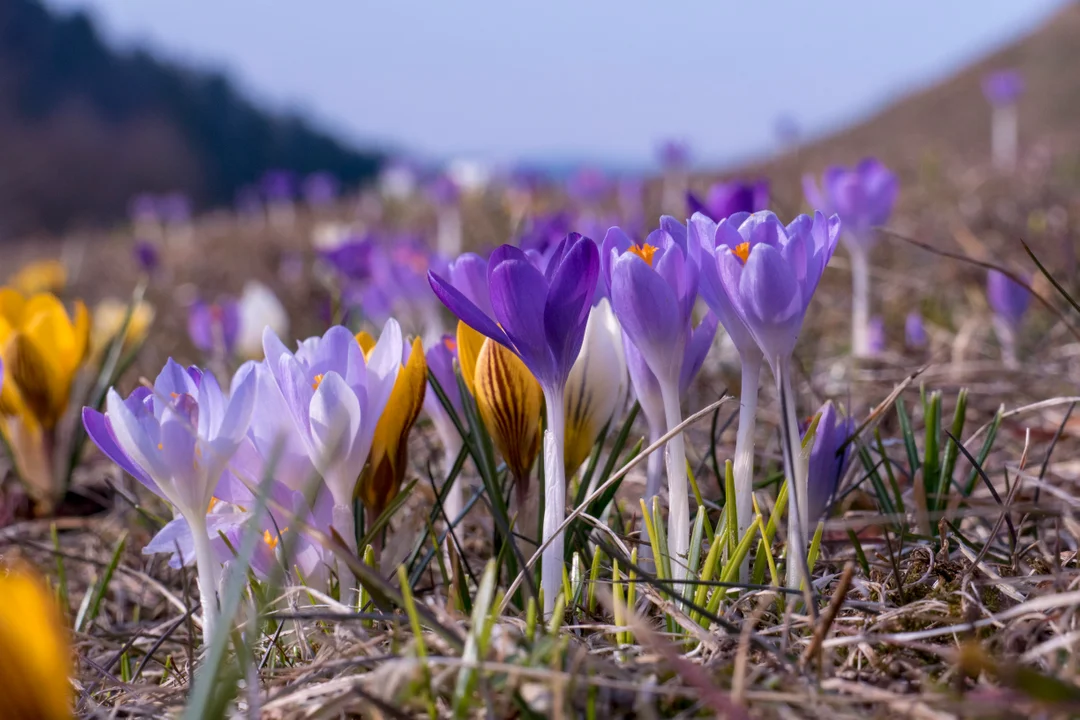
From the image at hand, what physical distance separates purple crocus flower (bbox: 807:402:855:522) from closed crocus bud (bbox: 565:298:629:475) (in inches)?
10.4

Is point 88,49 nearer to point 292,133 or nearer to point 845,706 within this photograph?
point 292,133

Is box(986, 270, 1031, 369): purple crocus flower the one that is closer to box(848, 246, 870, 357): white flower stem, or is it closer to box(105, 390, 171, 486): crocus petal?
box(848, 246, 870, 357): white flower stem

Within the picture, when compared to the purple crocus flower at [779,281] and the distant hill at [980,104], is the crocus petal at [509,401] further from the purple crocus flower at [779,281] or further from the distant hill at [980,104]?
the distant hill at [980,104]

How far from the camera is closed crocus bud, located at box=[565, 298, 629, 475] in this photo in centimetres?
110

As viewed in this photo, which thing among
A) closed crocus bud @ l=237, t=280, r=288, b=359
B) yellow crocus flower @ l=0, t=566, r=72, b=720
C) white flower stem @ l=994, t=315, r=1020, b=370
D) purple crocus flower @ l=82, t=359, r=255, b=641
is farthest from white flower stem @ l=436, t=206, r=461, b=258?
yellow crocus flower @ l=0, t=566, r=72, b=720

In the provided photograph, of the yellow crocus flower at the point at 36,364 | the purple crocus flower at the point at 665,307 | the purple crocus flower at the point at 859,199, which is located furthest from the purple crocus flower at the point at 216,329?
the purple crocus flower at the point at 665,307

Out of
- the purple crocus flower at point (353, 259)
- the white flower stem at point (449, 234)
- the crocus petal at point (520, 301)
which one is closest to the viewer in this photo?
the crocus petal at point (520, 301)

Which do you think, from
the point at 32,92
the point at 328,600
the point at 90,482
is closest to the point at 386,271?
the point at 90,482

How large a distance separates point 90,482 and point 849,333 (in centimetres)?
259

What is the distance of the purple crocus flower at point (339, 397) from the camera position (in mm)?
944

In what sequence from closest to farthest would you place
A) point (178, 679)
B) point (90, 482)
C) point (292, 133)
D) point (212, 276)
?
point (178, 679)
point (90, 482)
point (212, 276)
point (292, 133)

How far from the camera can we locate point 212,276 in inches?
242

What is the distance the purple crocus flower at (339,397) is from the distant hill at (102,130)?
2616 centimetres

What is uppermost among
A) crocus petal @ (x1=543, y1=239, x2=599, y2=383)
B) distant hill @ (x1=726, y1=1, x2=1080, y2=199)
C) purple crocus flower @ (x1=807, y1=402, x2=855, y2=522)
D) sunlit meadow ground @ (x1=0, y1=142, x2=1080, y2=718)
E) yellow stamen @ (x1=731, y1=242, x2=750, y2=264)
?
distant hill @ (x1=726, y1=1, x2=1080, y2=199)
